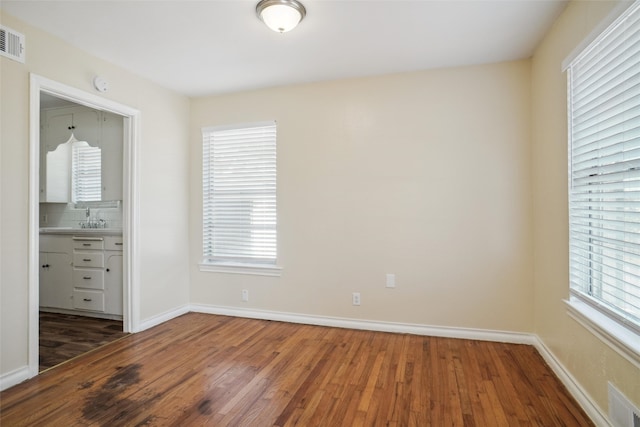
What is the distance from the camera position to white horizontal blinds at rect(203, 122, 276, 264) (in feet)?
12.5

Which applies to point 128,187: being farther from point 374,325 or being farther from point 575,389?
point 575,389

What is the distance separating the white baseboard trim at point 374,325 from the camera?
121 inches

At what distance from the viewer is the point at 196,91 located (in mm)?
3906

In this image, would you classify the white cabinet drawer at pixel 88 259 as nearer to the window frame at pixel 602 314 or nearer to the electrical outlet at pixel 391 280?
the electrical outlet at pixel 391 280

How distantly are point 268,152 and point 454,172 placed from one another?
202cm

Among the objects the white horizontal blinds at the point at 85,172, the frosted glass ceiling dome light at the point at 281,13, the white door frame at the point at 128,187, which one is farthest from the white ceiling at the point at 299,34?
the white horizontal blinds at the point at 85,172

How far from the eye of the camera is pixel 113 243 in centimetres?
372

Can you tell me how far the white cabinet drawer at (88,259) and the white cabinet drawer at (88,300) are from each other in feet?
1.04

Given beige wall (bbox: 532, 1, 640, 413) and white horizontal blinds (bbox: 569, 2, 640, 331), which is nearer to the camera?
white horizontal blinds (bbox: 569, 2, 640, 331)

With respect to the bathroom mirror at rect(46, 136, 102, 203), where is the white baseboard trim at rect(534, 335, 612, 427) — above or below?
below

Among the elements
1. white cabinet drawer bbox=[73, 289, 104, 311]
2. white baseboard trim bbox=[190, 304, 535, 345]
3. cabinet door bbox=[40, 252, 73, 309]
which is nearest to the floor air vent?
white baseboard trim bbox=[190, 304, 535, 345]

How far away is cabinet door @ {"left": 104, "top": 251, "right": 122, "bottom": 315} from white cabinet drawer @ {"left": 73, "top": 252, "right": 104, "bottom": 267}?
0.10 m

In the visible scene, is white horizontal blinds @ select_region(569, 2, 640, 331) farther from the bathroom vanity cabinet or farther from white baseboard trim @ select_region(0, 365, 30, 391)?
the bathroom vanity cabinet

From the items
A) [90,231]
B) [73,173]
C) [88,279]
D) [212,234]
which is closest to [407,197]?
[212,234]
